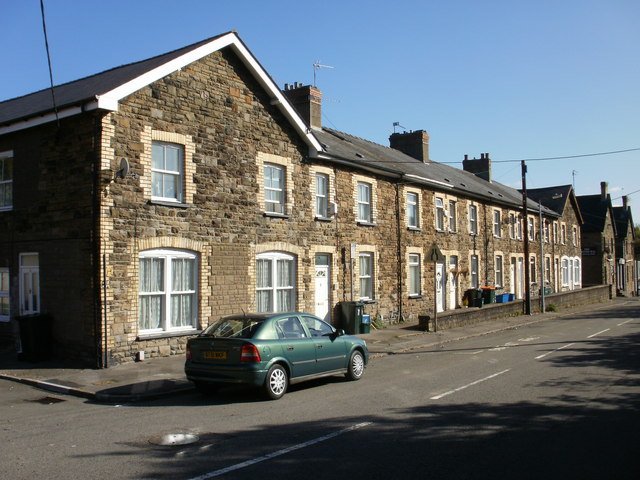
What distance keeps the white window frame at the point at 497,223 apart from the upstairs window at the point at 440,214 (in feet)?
25.1

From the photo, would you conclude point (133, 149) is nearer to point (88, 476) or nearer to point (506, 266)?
point (88, 476)

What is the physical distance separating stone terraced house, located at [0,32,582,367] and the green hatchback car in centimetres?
383

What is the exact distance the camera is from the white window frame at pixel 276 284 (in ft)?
57.5

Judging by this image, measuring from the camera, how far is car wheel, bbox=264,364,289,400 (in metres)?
9.86

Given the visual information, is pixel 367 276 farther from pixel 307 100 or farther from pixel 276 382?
pixel 276 382

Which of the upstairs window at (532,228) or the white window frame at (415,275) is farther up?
the upstairs window at (532,228)

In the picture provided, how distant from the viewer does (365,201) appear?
74.0 ft

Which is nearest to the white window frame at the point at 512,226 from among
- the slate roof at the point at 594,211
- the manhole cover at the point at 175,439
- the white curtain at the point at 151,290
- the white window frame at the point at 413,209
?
the white window frame at the point at 413,209

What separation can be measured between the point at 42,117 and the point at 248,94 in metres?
5.70

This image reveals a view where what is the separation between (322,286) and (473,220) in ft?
Answer: 48.3

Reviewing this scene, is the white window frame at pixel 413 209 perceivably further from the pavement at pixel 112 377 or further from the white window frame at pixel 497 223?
the white window frame at pixel 497 223

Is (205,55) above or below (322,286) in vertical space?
above

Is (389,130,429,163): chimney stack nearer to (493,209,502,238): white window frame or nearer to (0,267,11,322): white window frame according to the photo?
(493,209,502,238): white window frame

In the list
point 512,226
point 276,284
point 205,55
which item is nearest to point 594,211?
point 512,226
